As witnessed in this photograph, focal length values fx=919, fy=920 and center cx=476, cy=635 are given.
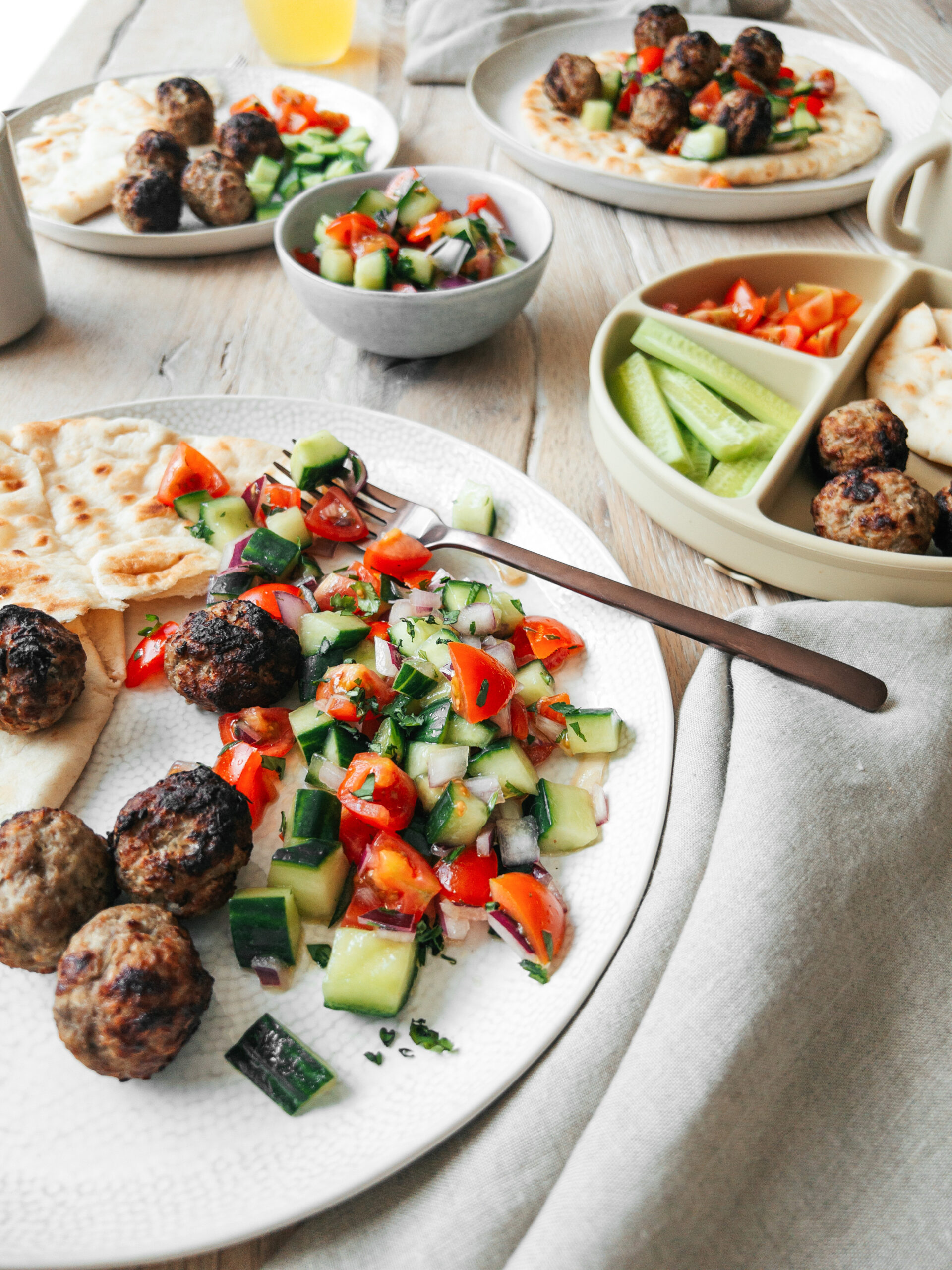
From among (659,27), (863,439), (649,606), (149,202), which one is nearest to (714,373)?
(863,439)

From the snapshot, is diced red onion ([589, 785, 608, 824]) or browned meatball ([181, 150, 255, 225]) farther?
browned meatball ([181, 150, 255, 225])

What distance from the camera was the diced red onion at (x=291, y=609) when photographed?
264 centimetres

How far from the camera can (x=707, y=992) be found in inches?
70.1

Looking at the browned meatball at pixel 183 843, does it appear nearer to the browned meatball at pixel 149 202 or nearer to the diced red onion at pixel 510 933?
the diced red onion at pixel 510 933

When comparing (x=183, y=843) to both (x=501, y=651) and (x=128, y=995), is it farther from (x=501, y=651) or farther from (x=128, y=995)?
(x=501, y=651)

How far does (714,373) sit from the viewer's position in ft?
10.9

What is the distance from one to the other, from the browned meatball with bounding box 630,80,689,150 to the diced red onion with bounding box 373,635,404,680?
3.63 metres

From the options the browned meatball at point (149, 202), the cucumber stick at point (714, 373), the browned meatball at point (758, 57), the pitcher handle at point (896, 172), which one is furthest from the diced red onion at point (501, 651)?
the browned meatball at point (758, 57)

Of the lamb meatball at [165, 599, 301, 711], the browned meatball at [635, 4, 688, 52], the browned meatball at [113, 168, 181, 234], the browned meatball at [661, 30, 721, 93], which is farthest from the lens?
the browned meatball at [635, 4, 688, 52]

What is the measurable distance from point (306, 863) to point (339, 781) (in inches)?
10.9

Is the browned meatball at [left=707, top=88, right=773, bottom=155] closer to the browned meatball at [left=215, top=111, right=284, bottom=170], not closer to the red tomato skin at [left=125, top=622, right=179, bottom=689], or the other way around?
the browned meatball at [left=215, top=111, right=284, bottom=170]

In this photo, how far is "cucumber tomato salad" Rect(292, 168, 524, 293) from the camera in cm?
347

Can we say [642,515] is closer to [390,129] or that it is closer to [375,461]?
[375,461]

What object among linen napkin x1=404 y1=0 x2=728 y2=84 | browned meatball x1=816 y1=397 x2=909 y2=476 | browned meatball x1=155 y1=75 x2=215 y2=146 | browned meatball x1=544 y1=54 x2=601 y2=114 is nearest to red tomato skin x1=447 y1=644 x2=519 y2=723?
browned meatball x1=816 y1=397 x2=909 y2=476
